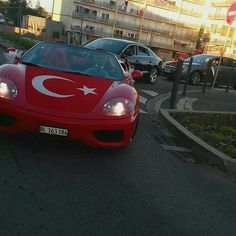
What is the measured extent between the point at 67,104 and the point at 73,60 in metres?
1.56

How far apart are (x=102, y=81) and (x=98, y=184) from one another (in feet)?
6.08

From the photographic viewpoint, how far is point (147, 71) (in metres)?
15.4

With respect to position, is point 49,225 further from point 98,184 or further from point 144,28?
point 144,28

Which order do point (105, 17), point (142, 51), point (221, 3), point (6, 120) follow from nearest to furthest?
point (6, 120) → point (142, 51) → point (105, 17) → point (221, 3)

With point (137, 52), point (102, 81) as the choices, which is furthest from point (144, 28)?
point (102, 81)

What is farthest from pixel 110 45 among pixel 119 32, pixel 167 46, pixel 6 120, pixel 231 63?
pixel 167 46

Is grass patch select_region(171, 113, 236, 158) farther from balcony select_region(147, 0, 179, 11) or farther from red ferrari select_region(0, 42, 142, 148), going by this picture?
balcony select_region(147, 0, 179, 11)

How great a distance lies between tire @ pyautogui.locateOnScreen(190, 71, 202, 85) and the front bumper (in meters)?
13.2

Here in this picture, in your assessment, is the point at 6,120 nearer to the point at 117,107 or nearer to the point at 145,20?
the point at 117,107

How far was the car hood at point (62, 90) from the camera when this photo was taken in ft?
16.6

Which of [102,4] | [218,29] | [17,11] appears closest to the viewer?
[17,11]

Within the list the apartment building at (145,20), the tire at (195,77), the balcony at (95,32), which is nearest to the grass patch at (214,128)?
the tire at (195,77)

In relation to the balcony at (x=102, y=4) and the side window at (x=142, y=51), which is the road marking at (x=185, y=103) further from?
the balcony at (x=102, y=4)

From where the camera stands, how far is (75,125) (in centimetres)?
493
